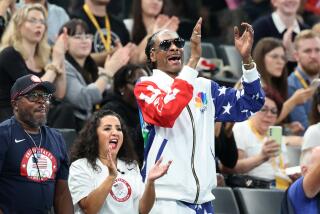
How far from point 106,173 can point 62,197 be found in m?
0.53

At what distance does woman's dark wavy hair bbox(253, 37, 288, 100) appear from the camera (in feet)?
37.0

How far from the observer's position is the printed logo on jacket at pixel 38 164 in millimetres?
6840

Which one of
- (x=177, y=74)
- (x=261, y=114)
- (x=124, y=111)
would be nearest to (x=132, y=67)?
(x=124, y=111)

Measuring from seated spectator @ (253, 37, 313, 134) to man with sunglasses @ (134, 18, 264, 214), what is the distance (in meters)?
3.65

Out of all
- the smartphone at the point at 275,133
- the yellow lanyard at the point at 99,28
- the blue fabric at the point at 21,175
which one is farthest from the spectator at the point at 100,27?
the blue fabric at the point at 21,175

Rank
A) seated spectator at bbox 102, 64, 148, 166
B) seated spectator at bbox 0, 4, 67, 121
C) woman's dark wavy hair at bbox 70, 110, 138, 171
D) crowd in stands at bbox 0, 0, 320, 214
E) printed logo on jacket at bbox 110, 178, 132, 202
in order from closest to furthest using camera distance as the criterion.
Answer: crowd in stands at bbox 0, 0, 320, 214 < printed logo on jacket at bbox 110, 178, 132, 202 < woman's dark wavy hair at bbox 70, 110, 138, 171 < seated spectator at bbox 0, 4, 67, 121 < seated spectator at bbox 102, 64, 148, 166

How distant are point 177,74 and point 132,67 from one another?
2421 mm

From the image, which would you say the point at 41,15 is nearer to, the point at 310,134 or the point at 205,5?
the point at 310,134

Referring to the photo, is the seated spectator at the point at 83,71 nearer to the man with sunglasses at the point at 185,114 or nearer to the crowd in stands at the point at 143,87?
the crowd in stands at the point at 143,87

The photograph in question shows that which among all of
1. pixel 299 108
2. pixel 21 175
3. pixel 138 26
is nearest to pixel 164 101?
pixel 21 175

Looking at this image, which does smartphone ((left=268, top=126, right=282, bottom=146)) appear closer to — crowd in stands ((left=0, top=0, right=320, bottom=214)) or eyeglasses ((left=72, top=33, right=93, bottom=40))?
crowd in stands ((left=0, top=0, right=320, bottom=214))

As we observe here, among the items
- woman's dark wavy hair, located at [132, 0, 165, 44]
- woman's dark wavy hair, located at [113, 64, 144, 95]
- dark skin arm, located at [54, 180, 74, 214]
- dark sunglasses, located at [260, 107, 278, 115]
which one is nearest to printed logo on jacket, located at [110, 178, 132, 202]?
dark skin arm, located at [54, 180, 74, 214]

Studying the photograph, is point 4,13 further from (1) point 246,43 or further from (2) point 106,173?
(1) point 246,43

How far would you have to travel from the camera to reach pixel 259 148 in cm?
1004
